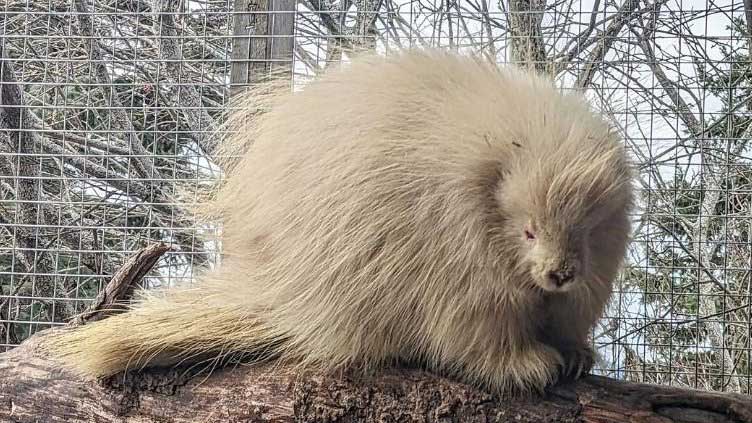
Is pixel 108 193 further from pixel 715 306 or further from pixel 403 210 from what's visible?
pixel 715 306

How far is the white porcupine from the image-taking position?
125 centimetres

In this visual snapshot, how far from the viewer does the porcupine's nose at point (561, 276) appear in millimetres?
1163

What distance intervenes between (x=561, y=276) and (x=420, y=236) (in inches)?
10.5

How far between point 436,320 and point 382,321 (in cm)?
11

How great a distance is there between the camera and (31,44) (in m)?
3.18

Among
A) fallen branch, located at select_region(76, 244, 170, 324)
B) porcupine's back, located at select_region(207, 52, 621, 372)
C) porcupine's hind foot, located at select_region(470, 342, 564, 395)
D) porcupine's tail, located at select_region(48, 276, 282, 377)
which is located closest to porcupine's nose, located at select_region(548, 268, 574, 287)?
porcupine's back, located at select_region(207, 52, 621, 372)

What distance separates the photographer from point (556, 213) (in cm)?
118

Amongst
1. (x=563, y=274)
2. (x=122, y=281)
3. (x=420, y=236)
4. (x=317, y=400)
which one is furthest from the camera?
(x=122, y=281)

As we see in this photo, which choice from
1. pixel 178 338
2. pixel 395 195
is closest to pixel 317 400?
pixel 178 338

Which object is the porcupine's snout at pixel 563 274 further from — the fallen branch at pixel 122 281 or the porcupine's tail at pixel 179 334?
the fallen branch at pixel 122 281

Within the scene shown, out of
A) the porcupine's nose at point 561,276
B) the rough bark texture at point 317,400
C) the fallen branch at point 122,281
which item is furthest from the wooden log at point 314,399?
the porcupine's nose at point 561,276

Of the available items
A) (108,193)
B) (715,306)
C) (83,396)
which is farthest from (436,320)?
(108,193)

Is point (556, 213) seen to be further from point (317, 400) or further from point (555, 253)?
point (317, 400)

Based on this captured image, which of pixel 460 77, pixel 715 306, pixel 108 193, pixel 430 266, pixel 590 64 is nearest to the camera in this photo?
pixel 430 266
